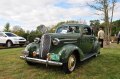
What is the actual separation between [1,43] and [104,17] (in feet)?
37.9

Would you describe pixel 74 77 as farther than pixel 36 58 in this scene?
No

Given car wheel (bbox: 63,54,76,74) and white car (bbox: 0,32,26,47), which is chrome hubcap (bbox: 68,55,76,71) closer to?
car wheel (bbox: 63,54,76,74)

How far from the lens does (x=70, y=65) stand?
7.46 m

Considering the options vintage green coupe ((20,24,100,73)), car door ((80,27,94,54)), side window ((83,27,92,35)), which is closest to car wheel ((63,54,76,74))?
vintage green coupe ((20,24,100,73))

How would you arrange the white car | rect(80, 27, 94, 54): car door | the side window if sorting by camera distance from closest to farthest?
rect(80, 27, 94, 54): car door → the side window → the white car

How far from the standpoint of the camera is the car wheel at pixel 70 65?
719 cm

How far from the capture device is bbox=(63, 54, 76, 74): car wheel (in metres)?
7.19

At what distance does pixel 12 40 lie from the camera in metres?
20.1

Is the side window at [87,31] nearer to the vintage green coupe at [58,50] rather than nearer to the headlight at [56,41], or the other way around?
the vintage green coupe at [58,50]

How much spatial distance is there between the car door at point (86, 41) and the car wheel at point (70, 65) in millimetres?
1301

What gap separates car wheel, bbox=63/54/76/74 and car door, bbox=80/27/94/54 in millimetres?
1301

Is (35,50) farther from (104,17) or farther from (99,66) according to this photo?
(104,17)

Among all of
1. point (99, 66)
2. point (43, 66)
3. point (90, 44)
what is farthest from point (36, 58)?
point (90, 44)

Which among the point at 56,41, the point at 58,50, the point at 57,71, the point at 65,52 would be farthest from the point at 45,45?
the point at 57,71
